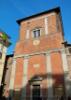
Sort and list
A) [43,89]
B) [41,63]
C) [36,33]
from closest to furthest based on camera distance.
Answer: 1. [43,89]
2. [41,63]
3. [36,33]

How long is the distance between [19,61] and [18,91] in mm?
4157

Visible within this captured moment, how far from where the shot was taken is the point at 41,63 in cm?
1819

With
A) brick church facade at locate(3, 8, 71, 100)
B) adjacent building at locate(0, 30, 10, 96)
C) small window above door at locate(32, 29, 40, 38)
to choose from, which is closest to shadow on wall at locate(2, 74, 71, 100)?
brick church facade at locate(3, 8, 71, 100)

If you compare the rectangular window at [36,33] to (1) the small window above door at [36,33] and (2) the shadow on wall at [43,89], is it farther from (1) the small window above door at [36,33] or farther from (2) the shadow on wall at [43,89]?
(2) the shadow on wall at [43,89]

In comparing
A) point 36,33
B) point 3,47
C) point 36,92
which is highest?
point 36,33

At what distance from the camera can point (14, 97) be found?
17.2 m

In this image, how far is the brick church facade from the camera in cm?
1609

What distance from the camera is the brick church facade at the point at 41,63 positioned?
52.8ft

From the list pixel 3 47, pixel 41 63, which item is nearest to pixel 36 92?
pixel 41 63

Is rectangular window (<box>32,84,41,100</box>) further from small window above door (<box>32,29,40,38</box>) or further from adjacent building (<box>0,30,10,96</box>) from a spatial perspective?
small window above door (<box>32,29,40,38</box>)

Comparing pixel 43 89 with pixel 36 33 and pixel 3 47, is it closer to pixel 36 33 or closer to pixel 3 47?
pixel 36 33

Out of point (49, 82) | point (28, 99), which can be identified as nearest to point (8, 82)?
point (28, 99)

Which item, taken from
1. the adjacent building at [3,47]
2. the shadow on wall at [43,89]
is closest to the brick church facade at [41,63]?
the shadow on wall at [43,89]

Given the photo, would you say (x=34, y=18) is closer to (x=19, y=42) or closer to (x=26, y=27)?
(x=26, y=27)
